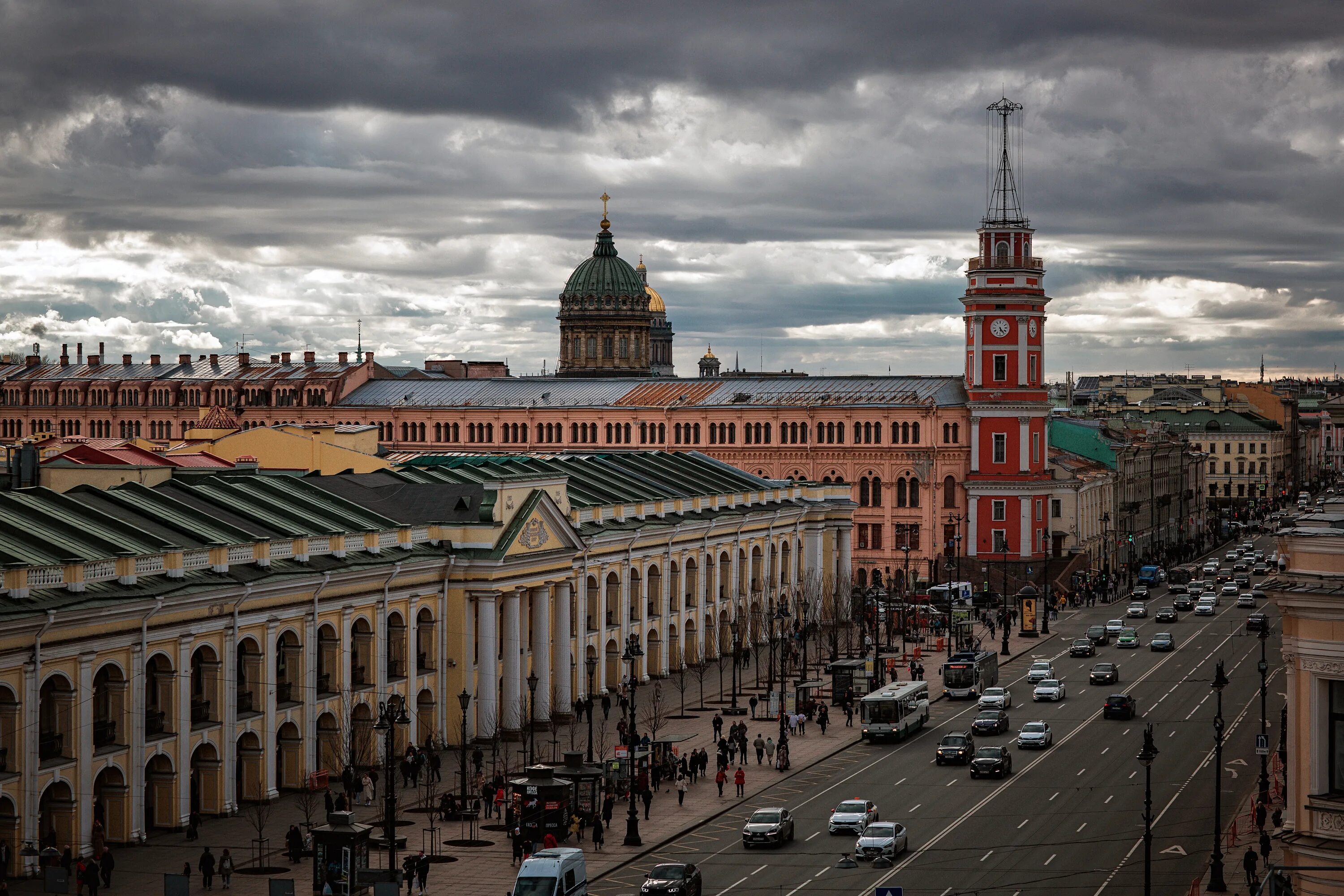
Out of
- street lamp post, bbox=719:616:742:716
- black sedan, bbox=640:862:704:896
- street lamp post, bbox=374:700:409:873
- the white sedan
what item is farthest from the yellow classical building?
the white sedan

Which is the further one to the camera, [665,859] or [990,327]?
[990,327]

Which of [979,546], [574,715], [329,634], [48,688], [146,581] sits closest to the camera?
[48,688]

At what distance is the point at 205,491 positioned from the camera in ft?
233

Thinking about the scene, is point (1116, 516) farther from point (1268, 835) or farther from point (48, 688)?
point (48, 688)

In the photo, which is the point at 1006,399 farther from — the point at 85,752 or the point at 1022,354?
the point at 85,752

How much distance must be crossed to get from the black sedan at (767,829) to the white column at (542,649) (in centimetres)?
2272

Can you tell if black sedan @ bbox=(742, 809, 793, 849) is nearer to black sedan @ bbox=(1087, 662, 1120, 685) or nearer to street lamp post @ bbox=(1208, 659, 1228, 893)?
street lamp post @ bbox=(1208, 659, 1228, 893)

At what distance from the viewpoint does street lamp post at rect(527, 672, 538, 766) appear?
215ft

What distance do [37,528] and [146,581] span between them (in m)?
3.79

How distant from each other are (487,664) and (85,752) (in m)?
23.1

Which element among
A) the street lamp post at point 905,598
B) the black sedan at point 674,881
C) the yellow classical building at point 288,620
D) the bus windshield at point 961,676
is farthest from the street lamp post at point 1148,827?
the street lamp post at point 905,598

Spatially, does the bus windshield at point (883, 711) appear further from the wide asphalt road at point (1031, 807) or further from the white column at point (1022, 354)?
the white column at point (1022, 354)

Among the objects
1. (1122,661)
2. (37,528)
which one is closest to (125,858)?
(37,528)

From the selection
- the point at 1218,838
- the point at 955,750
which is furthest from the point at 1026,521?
the point at 1218,838
